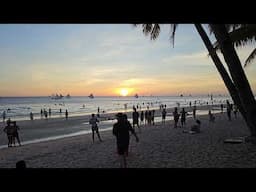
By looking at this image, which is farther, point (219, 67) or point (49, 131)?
point (49, 131)

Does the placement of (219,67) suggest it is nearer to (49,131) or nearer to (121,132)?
(121,132)

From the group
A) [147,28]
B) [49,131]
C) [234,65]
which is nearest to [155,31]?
[147,28]

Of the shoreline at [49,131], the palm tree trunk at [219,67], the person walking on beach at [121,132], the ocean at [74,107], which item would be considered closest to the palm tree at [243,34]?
the palm tree trunk at [219,67]

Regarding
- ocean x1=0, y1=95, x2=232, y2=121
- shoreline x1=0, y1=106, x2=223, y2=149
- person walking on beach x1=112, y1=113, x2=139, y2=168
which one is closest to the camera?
person walking on beach x1=112, y1=113, x2=139, y2=168

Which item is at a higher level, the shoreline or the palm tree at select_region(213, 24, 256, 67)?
the palm tree at select_region(213, 24, 256, 67)

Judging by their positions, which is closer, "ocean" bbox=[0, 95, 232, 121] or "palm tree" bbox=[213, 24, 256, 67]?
"palm tree" bbox=[213, 24, 256, 67]

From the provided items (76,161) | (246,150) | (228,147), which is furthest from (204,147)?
(76,161)

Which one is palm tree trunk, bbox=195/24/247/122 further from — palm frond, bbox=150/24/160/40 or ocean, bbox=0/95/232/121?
ocean, bbox=0/95/232/121

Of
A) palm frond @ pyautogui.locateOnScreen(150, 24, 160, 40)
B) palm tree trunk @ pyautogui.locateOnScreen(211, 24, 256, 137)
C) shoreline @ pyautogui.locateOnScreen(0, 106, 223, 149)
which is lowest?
shoreline @ pyautogui.locateOnScreen(0, 106, 223, 149)

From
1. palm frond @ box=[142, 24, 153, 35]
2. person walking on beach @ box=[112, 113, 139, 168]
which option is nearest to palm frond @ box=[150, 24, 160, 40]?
palm frond @ box=[142, 24, 153, 35]
